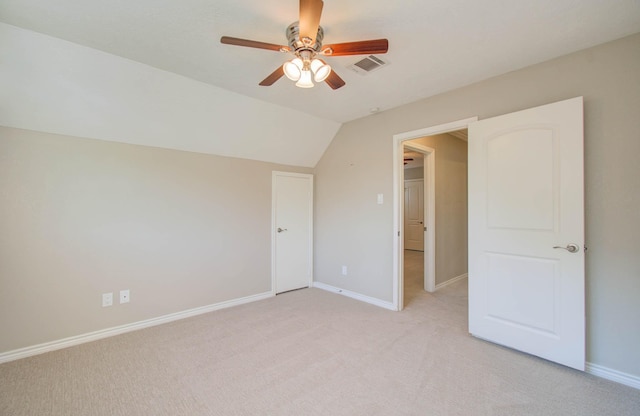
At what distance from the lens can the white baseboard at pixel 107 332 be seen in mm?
2270

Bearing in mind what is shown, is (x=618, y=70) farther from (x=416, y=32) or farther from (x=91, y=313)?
(x=91, y=313)

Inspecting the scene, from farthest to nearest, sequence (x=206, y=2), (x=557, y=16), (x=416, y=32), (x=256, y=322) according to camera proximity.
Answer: (x=256, y=322) < (x=416, y=32) < (x=557, y=16) < (x=206, y=2)

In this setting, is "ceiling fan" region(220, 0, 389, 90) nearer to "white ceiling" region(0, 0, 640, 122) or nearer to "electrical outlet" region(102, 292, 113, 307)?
"white ceiling" region(0, 0, 640, 122)

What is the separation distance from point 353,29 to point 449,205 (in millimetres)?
3468

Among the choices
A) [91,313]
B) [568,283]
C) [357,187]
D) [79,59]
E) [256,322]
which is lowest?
[256,322]

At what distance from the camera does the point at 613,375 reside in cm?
196

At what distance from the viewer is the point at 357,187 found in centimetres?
377

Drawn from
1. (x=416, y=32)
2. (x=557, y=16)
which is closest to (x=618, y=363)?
(x=557, y=16)

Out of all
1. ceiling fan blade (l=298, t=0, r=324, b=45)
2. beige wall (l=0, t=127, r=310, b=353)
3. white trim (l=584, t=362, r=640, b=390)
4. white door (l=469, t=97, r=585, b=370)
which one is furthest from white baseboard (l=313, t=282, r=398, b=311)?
ceiling fan blade (l=298, t=0, r=324, b=45)

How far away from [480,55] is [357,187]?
2016 mm

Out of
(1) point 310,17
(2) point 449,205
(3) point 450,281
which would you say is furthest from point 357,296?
(1) point 310,17

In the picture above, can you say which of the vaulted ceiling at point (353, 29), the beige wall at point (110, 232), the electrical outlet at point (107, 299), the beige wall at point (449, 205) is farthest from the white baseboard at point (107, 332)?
the beige wall at point (449, 205)

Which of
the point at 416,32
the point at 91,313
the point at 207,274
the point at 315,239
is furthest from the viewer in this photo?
the point at 315,239

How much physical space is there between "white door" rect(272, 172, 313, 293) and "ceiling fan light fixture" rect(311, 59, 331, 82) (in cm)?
229
